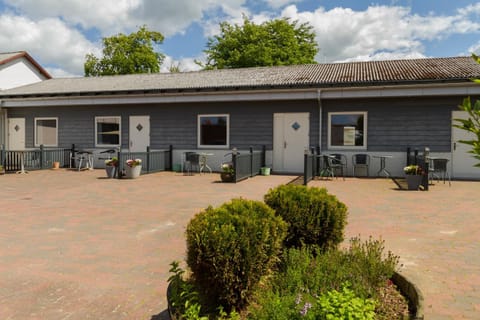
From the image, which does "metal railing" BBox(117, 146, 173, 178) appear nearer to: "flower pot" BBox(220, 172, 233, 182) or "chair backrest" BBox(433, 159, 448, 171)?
"flower pot" BBox(220, 172, 233, 182)

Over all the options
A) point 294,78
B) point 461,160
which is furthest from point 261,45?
point 461,160

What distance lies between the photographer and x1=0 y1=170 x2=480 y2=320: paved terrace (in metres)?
3.34

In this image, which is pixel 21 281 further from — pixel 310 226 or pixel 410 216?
pixel 410 216

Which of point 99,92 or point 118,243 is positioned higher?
point 99,92

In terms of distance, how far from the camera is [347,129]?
1412cm

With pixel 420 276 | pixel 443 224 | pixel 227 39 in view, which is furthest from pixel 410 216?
pixel 227 39

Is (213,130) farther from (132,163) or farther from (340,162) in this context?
(340,162)

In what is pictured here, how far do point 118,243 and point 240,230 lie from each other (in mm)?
3039

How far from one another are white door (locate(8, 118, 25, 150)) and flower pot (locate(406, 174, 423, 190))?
1756cm

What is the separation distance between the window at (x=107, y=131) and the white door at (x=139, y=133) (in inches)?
28.8

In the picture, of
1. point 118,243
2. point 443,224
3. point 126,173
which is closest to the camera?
point 118,243

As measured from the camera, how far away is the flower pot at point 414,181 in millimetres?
10367

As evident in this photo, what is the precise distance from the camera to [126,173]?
12.9m

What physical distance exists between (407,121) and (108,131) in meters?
12.8
